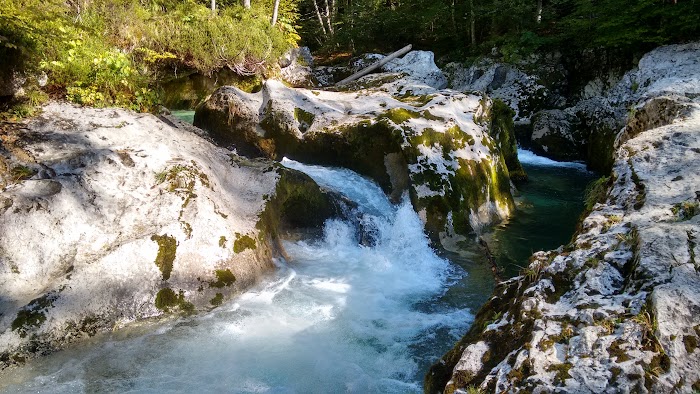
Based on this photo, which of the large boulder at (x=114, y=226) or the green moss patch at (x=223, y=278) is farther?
the green moss patch at (x=223, y=278)

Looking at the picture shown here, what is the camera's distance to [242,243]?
5859mm

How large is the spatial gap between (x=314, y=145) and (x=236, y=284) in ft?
13.1

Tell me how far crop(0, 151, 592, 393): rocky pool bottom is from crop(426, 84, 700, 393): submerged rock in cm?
164

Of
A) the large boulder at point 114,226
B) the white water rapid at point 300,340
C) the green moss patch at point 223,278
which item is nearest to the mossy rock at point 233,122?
the large boulder at point 114,226

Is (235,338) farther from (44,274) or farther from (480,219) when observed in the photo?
(480,219)

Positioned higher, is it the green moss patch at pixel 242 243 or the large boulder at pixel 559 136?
the large boulder at pixel 559 136

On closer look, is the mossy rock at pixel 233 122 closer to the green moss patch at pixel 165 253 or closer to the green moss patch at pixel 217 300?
the green moss patch at pixel 165 253

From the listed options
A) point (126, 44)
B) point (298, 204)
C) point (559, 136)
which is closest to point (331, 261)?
point (298, 204)

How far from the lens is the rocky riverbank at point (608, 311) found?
2219 millimetres

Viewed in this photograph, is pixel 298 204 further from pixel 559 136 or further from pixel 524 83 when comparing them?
pixel 524 83

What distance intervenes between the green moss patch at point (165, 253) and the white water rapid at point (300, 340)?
2.11 ft

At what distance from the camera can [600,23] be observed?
14.4 meters

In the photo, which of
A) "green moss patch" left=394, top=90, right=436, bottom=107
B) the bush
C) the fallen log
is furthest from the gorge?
the fallen log

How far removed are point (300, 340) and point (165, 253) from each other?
194 cm
